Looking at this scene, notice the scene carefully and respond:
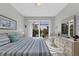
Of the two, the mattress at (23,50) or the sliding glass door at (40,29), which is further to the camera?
the sliding glass door at (40,29)

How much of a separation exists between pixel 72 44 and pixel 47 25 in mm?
1697

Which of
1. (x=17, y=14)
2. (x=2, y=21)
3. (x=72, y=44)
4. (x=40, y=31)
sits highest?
(x=17, y=14)

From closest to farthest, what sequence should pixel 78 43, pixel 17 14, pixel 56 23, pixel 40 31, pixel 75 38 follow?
pixel 78 43 → pixel 75 38 → pixel 40 31 → pixel 17 14 → pixel 56 23

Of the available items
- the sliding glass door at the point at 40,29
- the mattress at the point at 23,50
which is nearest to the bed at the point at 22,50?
the mattress at the point at 23,50

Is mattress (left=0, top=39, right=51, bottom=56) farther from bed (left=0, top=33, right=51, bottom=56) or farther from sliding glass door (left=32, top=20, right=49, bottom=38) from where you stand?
sliding glass door (left=32, top=20, right=49, bottom=38)

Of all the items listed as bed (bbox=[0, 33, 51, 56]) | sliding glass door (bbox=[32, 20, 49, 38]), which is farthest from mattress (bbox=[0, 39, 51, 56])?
sliding glass door (bbox=[32, 20, 49, 38])

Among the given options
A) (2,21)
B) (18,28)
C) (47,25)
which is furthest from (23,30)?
(2,21)

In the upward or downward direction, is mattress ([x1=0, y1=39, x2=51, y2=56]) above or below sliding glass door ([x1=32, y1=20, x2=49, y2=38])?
below

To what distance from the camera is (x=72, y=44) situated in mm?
2484

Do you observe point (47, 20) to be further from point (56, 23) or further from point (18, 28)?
point (18, 28)

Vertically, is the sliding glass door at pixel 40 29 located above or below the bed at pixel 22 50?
above

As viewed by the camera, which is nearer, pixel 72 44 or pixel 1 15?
pixel 72 44

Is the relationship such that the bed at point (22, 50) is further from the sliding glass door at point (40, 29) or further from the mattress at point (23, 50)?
the sliding glass door at point (40, 29)

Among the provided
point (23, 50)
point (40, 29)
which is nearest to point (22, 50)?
point (23, 50)
